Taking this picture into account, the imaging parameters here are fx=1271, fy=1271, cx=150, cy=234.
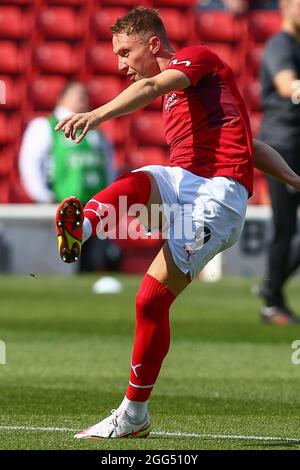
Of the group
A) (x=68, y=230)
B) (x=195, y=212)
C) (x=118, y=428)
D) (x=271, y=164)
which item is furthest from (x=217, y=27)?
(x=68, y=230)

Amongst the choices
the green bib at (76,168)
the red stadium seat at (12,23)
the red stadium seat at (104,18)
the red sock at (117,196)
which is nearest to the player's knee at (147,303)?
the red sock at (117,196)

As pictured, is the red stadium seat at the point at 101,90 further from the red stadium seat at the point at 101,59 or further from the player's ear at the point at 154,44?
the player's ear at the point at 154,44

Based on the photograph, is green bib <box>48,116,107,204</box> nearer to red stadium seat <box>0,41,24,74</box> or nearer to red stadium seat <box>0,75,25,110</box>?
red stadium seat <box>0,75,25,110</box>

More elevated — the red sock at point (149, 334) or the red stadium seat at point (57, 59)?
the red stadium seat at point (57, 59)

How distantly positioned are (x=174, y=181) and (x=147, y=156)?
43.8 ft

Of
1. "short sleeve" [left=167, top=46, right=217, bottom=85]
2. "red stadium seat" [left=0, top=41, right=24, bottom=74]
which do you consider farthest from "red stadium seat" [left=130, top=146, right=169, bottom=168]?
"short sleeve" [left=167, top=46, right=217, bottom=85]

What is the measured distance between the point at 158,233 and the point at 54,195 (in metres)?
10.9

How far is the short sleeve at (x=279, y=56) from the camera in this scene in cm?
1057

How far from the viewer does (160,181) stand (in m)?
5.57

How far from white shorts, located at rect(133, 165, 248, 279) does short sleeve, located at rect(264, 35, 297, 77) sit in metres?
5.04

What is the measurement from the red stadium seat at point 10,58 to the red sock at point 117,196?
44.3 feet

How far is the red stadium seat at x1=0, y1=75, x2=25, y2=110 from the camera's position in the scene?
18656 mm

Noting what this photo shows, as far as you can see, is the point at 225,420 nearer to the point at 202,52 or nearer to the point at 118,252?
the point at 202,52
